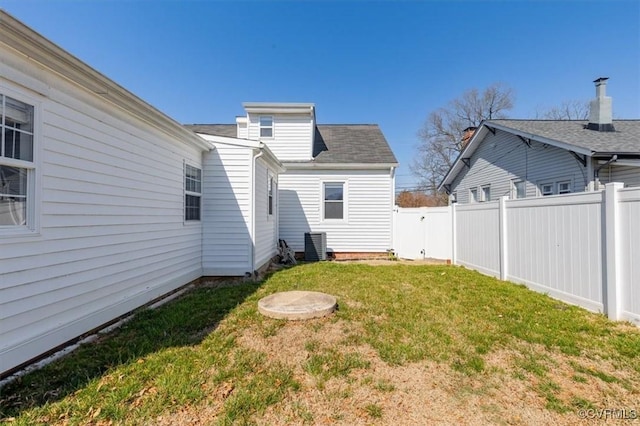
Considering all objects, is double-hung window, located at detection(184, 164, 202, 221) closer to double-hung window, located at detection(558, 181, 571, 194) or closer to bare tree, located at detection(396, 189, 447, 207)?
double-hung window, located at detection(558, 181, 571, 194)

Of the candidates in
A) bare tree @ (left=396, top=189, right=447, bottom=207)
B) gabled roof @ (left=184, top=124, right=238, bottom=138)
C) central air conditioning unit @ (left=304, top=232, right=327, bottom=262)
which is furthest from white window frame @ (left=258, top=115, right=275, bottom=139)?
bare tree @ (left=396, top=189, right=447, bottom=207)

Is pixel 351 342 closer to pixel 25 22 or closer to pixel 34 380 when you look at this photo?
pixel 34 380

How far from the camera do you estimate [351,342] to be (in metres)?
3.42

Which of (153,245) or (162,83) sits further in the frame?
(162,83)

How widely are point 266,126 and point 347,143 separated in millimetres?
3443

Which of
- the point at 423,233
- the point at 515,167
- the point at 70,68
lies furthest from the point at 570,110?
the point at 70,68

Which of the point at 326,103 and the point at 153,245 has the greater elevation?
the point at 326,103

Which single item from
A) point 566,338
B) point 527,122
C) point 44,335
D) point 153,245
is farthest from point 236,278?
point 527,122

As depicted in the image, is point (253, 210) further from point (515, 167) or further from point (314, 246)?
point (515, 167)

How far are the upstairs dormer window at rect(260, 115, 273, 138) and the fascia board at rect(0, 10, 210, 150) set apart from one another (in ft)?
21.6

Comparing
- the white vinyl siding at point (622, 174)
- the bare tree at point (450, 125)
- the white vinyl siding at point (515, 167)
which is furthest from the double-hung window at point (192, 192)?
the bare tree at point (450, 125)

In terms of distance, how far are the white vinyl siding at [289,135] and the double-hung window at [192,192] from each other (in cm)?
493

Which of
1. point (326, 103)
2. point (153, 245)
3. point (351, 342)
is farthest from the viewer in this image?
point (326, 103)

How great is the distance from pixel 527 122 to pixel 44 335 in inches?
572
